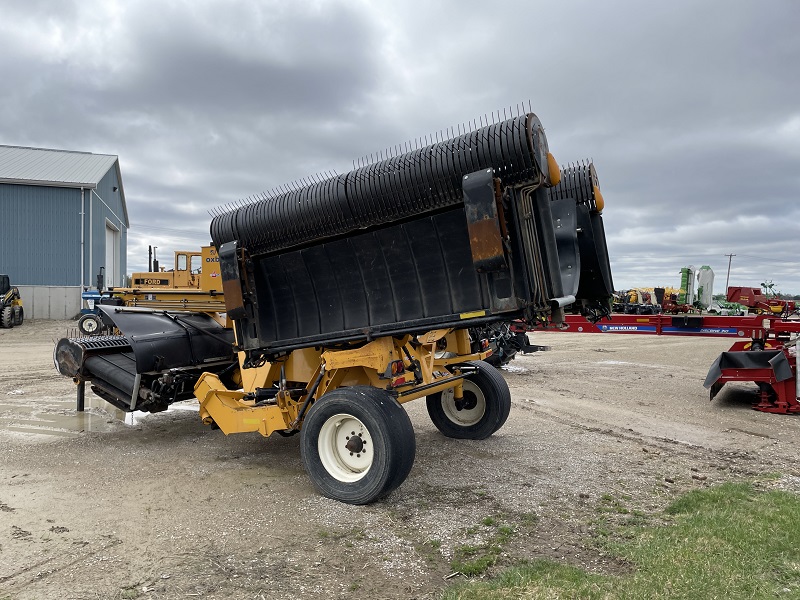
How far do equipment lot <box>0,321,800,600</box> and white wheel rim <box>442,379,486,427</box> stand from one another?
33 cm

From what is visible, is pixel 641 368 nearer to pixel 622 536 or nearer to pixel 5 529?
pixel 622 536

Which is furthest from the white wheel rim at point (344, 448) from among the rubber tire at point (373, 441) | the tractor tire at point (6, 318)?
the tractor tire at point (6, 318)

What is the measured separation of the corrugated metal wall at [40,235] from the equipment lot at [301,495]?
66.2 ft

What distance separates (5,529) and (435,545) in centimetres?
290

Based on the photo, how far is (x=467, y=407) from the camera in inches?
260

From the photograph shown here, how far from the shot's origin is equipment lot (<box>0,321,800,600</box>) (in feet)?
11.2

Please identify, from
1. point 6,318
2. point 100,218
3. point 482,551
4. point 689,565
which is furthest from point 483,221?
point 100,218

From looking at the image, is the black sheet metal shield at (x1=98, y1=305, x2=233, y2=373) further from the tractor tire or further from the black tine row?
the tractor tire

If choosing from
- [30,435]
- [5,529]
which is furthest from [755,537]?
[30,435]

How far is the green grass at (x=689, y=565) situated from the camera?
10.0 feet

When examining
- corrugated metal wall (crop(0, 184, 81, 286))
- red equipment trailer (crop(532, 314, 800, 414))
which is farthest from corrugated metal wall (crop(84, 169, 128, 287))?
red equipment trailer (crop(532, 314, 800, 414))

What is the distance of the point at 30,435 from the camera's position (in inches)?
265

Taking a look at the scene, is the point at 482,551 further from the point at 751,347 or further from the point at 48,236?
the point at 48,236

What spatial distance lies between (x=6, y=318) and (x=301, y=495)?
75.9 feet
